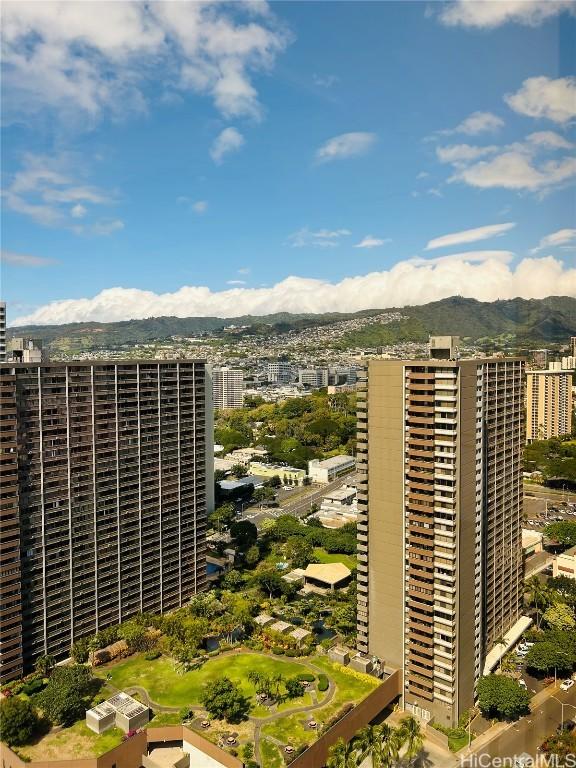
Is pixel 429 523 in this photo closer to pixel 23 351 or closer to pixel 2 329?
pixel 23 351

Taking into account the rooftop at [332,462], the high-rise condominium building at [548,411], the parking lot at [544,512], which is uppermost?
the high-rise condominium building at [548,411]

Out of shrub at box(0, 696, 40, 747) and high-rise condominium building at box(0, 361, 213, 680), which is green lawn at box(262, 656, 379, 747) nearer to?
shrub at box(0, 696, 40, 747)

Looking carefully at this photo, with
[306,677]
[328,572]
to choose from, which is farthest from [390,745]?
[328,572]

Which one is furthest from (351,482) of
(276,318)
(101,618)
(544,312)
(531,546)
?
(276,318)

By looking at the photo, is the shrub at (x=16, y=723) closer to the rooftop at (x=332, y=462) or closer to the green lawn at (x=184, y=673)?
the green lawn at (x=184, y=673)

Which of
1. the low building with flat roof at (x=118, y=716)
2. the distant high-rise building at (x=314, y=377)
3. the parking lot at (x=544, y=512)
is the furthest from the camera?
the distant high-rise building at (x=314, y=377)

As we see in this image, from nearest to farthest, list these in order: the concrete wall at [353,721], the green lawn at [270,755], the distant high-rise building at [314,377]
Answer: the green lawn at [270,755] < the concrete wall at [353,721] < the distant high-rise building at [314,377]

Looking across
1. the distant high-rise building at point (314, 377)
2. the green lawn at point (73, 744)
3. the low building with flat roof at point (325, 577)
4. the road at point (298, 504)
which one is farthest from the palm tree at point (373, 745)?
the distant high-rise building at point (314, 377)
